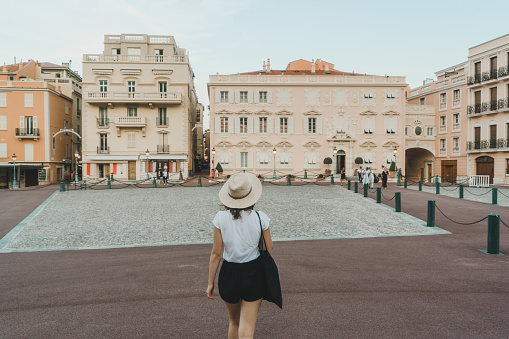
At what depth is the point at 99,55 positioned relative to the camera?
38094mm

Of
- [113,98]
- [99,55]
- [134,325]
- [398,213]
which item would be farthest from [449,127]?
[134,325]

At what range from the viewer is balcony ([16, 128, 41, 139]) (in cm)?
3669

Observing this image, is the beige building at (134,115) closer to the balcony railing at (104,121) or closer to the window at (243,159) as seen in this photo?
the balcony railing at (104,121)

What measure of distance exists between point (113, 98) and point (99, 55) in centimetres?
532

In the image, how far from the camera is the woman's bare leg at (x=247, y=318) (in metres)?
2.78

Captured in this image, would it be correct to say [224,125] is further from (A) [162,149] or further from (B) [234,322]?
(B) [234,322]

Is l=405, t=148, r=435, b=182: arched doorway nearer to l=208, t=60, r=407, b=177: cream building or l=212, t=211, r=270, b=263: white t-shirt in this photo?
l=208, t=60, r=407, b=177: cream building

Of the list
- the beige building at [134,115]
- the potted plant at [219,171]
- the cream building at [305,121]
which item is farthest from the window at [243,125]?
the beige building at [134,115]

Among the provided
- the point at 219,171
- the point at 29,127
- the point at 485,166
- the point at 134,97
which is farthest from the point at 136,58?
the point at 485,166

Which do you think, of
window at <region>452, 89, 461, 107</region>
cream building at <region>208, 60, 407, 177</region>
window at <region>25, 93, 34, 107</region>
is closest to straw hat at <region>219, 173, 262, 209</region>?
cream building at <region>208, 60, 407, 177</region>

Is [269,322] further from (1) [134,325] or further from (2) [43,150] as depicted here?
(2) [43,150]

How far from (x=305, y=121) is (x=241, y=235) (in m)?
36.3

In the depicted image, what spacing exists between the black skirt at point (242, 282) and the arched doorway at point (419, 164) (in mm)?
40306

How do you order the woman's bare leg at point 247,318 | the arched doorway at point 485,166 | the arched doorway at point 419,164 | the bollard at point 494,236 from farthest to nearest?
the arched doorway at point 419,164
the arched doorway at point 485,166
the bollard at point 494,236
the woman's bare leg at point 247,318
